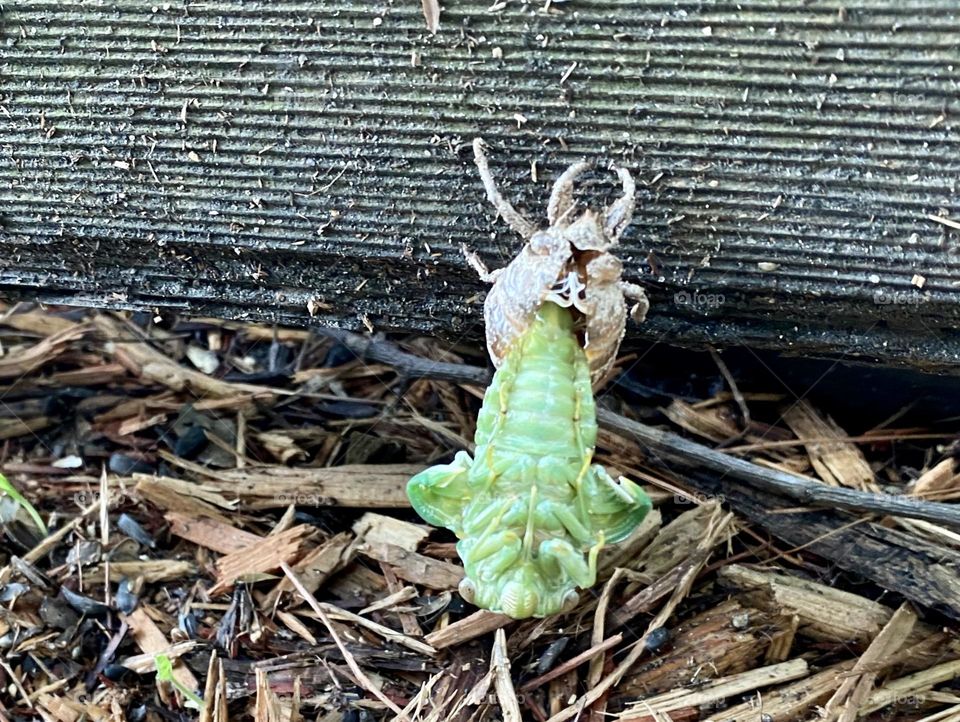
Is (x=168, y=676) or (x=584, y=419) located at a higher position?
(x=584, y=419)

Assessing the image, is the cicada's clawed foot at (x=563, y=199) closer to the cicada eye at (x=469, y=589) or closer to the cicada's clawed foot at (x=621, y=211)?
the cicada's clawed foot at (x=621, y=211)

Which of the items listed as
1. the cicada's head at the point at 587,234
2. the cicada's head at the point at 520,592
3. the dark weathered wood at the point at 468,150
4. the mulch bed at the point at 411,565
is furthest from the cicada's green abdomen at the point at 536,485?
the mulch bed at the point at 411,565

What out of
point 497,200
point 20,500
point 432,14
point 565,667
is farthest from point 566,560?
point 20,500

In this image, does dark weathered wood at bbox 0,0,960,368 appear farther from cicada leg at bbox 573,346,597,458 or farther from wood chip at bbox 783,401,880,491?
wood chip at bbox 783,401,880,491

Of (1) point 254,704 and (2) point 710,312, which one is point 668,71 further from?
(1) point 254,704

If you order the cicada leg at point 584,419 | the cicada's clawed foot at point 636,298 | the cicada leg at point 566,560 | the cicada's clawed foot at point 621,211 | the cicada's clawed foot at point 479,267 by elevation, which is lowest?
the cicada leg at point 566,560

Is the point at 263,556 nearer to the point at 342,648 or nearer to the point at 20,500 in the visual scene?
the point at 342,648

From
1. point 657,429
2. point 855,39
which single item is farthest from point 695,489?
point 855,39
